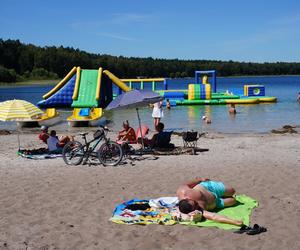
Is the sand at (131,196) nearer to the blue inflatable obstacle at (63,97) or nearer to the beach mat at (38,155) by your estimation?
the beach mat at (38,155)

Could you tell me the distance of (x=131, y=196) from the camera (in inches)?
245

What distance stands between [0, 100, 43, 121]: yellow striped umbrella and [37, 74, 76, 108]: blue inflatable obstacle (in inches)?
639

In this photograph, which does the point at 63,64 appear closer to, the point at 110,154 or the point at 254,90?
the point at 254,90

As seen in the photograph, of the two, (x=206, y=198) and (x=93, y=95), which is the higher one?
(x=93, y=95)

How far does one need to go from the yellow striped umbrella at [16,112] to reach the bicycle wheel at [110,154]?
175cm

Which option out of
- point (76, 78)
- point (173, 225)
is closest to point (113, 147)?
point (173, 225)

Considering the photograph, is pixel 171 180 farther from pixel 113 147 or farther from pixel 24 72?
pixel 24 72

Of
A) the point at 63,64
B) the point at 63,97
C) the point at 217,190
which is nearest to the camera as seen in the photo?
the point at 217,190

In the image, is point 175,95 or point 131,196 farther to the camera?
point 175,95

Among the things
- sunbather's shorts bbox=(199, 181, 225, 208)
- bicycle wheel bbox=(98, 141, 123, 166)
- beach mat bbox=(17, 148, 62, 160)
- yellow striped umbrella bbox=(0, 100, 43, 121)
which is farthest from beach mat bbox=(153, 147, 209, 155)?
sunbather's shorts bbox=(199, 181, 225, 208)

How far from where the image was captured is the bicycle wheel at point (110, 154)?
855 cm

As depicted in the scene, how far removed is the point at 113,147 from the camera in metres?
8.69

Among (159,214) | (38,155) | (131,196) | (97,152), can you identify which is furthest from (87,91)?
(159,214)

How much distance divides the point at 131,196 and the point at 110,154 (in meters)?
2.50
